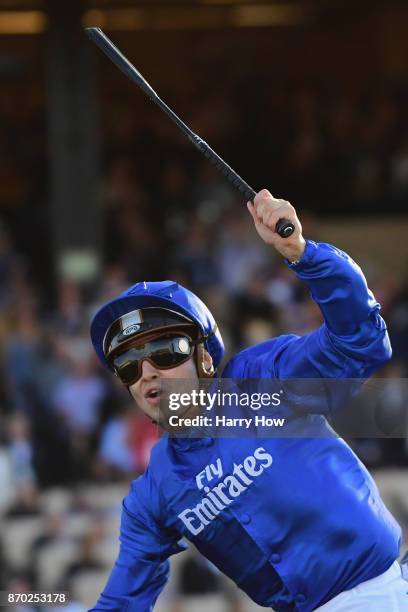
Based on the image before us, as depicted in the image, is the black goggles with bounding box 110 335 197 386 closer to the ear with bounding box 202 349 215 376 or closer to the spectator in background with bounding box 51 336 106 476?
the ear with bounding box 202 349 215 376

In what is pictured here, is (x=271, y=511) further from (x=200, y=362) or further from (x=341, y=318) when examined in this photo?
(x=341, y=318)

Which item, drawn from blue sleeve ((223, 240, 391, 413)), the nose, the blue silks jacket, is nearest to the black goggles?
the nose

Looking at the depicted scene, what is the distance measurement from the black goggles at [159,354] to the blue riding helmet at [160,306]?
55 millimetres

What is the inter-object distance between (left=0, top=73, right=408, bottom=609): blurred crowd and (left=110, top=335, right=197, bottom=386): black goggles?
873 millimetres

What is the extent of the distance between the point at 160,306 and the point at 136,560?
597mm

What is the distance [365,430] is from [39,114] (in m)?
8.26

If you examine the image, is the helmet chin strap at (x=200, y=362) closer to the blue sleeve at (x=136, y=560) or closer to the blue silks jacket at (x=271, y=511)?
the blue silks jacket at (x=271, y=511)

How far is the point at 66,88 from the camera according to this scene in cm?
957

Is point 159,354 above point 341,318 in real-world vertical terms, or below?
above

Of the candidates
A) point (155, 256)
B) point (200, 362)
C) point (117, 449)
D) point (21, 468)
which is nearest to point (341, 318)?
point (200, 362)

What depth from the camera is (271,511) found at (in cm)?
292

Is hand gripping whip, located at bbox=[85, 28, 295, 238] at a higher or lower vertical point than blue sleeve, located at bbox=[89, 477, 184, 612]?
higher

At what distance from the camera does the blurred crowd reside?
6.68 metres

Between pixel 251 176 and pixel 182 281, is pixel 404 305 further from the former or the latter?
pixel 251 176
